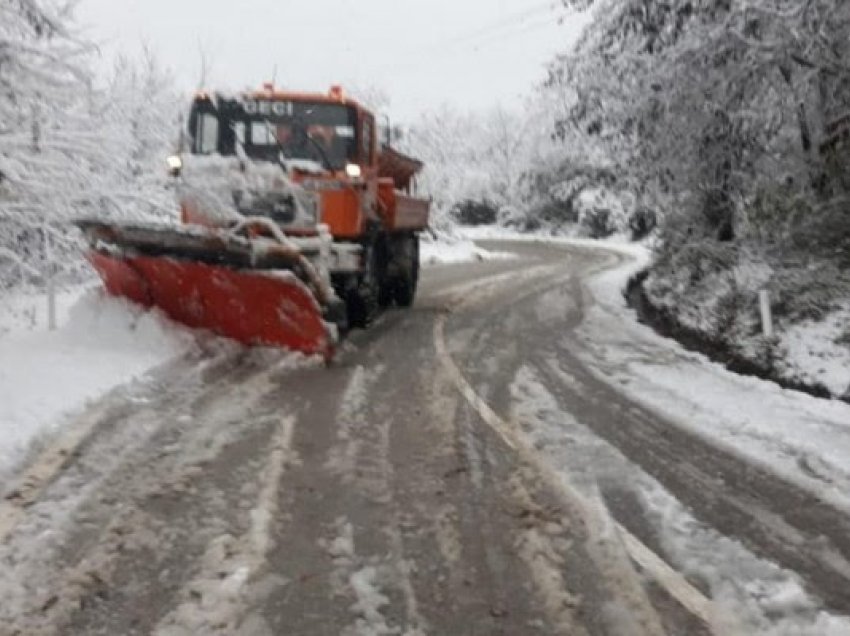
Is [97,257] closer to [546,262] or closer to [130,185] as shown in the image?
[130,185]

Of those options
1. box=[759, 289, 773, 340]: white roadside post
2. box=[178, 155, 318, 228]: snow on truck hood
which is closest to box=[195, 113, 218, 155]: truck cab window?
box=[178, 155, 318, 228]: snow on truck hood

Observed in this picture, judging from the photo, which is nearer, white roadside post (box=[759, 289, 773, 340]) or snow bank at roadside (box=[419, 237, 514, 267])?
white roadside post (box=[759, 289, 773, 340])

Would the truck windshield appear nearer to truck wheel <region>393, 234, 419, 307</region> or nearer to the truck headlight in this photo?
the truck headlight

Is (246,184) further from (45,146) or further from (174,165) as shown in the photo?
(45,146)

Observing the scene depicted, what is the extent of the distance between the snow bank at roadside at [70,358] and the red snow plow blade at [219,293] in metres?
0.24

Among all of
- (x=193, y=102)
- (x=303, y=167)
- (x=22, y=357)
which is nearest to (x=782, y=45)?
(x=303, y=167)

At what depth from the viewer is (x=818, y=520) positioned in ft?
16.8

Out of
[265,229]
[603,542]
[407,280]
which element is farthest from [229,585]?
[407,280]

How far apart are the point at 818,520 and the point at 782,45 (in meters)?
6.66

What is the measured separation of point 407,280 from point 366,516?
10397 mm

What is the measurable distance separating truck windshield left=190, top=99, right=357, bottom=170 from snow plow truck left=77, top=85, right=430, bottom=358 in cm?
1

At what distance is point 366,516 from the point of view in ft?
16.6

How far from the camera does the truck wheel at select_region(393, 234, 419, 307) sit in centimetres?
1519

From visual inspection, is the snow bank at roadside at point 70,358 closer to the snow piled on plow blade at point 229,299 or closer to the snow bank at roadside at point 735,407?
the snow piled on plow blade at point 229,299
